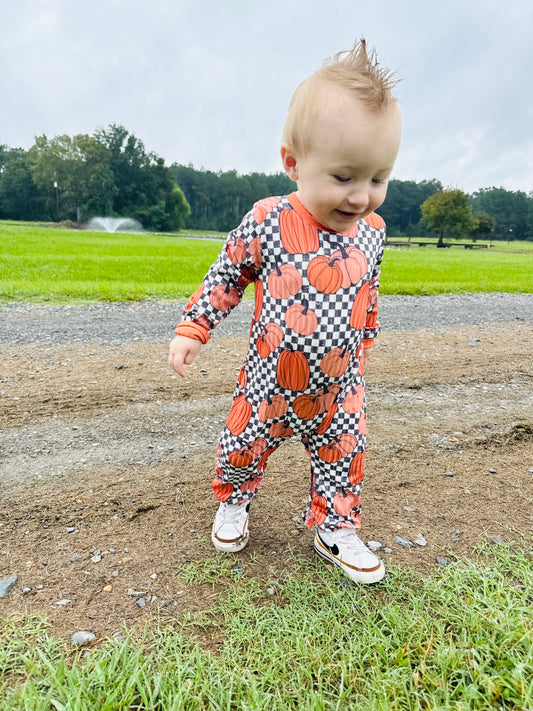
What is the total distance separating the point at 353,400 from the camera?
1.77 meters

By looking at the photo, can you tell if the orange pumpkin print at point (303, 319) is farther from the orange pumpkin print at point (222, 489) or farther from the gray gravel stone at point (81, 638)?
the gray gravel stone at point (81, 638)

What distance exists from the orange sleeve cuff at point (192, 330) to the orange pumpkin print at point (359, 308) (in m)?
0.49

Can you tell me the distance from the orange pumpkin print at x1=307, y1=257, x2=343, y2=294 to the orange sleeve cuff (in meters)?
0.40

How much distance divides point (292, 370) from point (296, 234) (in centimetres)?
44

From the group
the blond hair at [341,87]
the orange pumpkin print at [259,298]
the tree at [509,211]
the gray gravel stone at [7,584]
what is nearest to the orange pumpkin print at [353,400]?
the orange pumpkin print at [259,298]

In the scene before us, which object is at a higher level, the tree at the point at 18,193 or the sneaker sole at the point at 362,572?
the tree at the point at 18,193

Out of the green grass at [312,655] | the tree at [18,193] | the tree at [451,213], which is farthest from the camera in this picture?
the tree at [18,193]

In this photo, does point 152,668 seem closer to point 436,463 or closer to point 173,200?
point 436,463

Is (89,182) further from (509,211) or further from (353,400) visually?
(509,211)

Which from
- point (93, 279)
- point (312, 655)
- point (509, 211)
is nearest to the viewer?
point (312, 655)

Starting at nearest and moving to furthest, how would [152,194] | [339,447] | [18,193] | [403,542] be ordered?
[339,447] → [403,542] → [18,193] → [152,194]

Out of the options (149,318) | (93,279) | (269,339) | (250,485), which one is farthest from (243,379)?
(93,279)

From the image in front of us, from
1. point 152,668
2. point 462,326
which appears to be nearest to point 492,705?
point 152,668

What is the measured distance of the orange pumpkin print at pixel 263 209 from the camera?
1.59m
